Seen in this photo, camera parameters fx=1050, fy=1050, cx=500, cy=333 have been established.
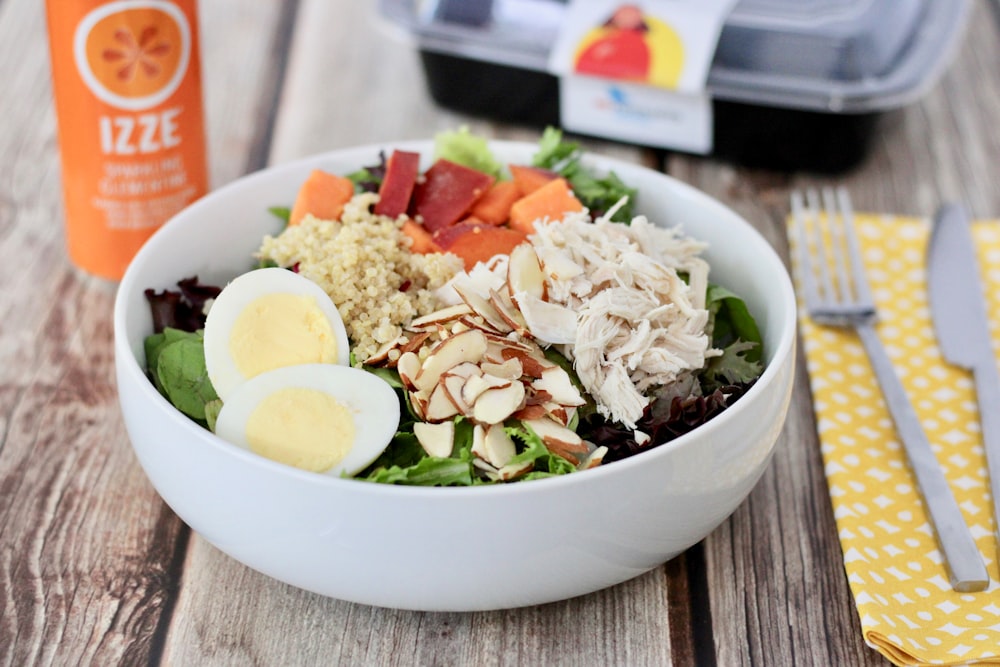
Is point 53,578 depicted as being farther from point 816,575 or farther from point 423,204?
point 816,575

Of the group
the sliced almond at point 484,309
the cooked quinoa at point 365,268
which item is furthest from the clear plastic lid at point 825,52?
the sliced almond at point 484,309

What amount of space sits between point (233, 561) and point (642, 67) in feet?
4.53

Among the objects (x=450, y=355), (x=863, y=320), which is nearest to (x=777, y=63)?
(x=863, y=320)

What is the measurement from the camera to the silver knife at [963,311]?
169cm

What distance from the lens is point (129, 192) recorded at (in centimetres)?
192

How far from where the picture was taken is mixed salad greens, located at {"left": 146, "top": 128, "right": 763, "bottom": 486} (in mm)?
1260

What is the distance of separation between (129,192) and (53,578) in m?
0.79

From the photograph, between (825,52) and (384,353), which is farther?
(825,52)

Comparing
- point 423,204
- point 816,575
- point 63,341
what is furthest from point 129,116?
point 816,575

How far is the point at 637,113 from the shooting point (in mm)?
2348

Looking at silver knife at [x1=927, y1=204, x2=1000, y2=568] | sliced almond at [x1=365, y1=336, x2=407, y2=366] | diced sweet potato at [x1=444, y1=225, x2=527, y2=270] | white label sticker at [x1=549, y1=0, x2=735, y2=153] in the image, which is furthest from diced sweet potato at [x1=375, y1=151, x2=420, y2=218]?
silver knife at [x1=927, y1=204, x2=1000, y2=568]

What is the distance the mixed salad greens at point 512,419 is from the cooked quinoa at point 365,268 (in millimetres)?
71

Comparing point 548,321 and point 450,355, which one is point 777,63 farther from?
point 450,355

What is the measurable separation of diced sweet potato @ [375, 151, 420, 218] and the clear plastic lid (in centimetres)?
69
